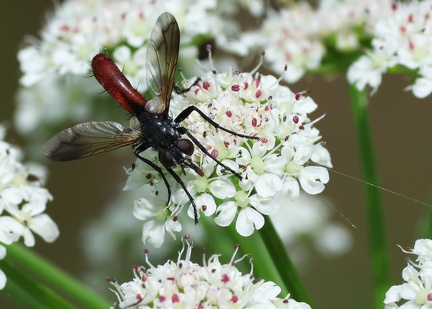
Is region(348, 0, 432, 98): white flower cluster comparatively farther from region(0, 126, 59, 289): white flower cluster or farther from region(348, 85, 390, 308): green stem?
region(0, 126, 59, 289): white flower cluster

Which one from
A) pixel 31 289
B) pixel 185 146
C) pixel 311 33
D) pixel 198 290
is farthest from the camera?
pixel 311 33

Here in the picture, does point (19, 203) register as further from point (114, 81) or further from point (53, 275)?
point (114, 81)

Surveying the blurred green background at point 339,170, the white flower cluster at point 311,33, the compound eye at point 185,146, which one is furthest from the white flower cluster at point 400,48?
the blurred green background at point 339,170

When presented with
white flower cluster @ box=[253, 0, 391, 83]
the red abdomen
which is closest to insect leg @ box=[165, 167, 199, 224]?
the red abdomen

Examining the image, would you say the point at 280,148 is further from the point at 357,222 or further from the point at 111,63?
the point at 357,222

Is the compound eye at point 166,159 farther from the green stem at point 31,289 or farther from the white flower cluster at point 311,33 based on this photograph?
the white flower cluster at point 311,33

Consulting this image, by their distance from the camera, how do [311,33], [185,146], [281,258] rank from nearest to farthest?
[185,146] → [281,258] → [311,33]

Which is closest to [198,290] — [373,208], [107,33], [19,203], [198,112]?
[198,112]
